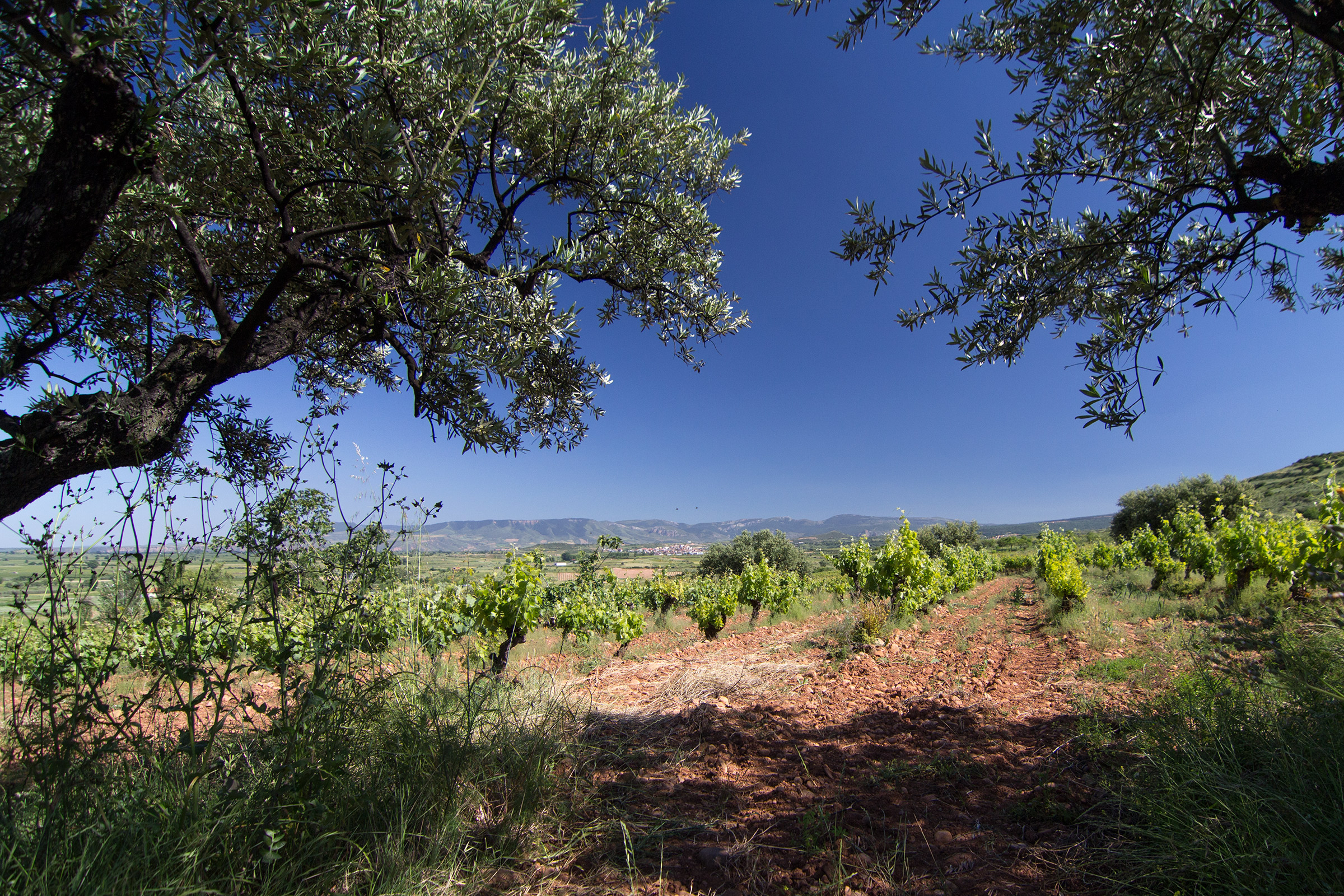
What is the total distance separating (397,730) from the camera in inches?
113

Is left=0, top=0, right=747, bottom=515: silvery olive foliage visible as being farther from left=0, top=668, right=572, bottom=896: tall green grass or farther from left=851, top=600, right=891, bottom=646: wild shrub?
left=851, top=600, right=891, bottom=646: wild shrub

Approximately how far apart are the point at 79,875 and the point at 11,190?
289 centimetres

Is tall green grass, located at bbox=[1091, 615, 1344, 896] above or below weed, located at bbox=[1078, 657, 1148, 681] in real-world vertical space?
above

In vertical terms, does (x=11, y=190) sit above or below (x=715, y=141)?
below

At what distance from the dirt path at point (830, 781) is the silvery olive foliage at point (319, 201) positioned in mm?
2693

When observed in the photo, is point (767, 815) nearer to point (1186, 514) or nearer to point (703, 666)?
point (703, 666)

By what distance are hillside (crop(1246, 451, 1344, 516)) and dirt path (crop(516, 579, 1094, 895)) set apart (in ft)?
92.8

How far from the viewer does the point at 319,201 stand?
Result: 364 cm

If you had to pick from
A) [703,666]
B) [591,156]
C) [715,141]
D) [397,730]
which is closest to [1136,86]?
[715,141]

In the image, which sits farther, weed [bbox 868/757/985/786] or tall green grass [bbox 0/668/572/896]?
weed [bbox 868/757/985/786]

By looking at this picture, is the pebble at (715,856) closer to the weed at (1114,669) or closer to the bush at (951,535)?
the weed at (1114,669)

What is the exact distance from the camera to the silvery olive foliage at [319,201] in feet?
6.76

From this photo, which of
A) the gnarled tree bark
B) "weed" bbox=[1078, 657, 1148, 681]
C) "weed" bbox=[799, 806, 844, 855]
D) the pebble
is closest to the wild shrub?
"weed" bbox=[1078, 657, 1148, 681]

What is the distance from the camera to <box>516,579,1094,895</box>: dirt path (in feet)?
8.04
